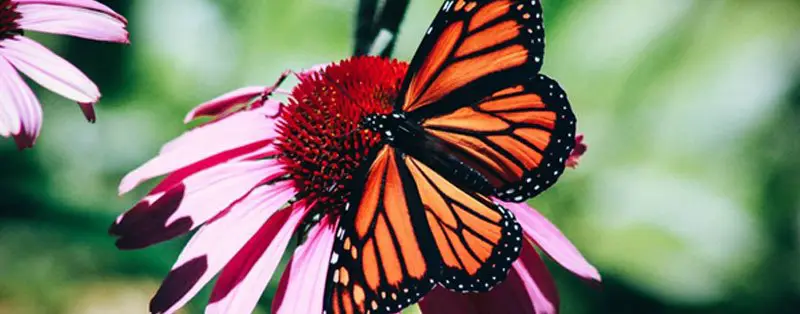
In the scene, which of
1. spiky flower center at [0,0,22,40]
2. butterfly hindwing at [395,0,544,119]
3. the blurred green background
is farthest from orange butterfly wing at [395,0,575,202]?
the blurred green background

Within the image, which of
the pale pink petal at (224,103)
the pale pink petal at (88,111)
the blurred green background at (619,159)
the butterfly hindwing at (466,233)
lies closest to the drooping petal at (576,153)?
the butterfly hindwing at (466,233)

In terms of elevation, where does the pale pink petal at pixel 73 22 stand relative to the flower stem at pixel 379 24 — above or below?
below

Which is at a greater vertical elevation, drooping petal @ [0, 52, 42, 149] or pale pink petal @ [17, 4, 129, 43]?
pale pink petal @ [17, 4, 129, 43]

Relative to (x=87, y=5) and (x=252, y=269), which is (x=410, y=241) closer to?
(x=252, y=269)

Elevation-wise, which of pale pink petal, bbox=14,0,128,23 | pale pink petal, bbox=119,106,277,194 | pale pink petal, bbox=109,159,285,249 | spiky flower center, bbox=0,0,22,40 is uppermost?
pale pink petal, bbox=14,0,128,23

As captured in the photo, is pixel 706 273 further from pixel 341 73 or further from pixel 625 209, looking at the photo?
pixel 341 73

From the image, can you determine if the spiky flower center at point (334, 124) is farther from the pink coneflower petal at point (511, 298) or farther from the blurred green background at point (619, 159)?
the blurred green background at point (619, 159)

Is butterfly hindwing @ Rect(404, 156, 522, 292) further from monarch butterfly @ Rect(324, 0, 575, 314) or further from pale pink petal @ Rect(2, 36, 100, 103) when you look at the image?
pale pink petal @ Rect(2, 36, 100, 103)
